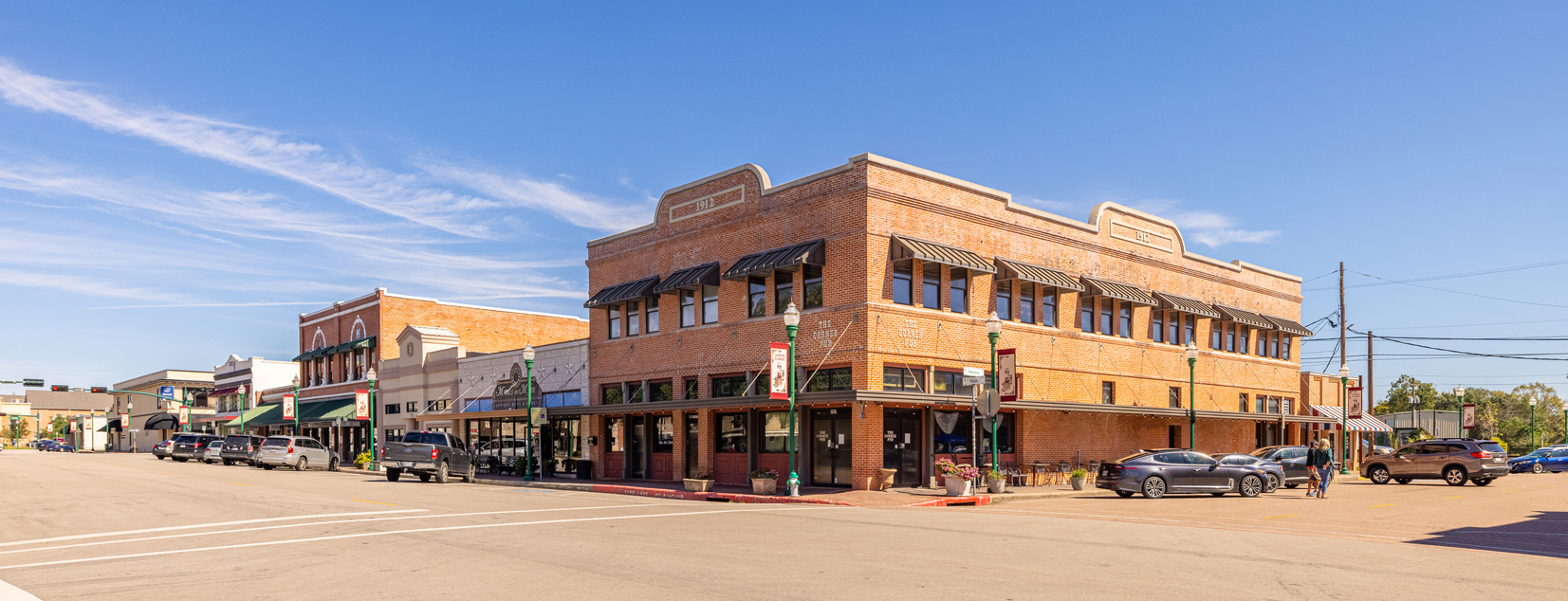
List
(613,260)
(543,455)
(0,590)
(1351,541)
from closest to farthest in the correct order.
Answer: (0,590), (1351,541), (613,260), (543,455)

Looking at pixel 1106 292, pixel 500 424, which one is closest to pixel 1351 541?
pixel 1106 292

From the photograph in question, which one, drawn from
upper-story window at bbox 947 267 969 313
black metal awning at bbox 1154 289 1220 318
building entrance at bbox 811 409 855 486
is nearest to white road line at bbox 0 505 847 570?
building entrance at bbox 811 409 855 486

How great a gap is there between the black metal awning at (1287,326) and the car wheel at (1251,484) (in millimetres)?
18276

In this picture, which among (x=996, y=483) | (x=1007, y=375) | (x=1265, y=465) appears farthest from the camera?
(x=1265, y=465)

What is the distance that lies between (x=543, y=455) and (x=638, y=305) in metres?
8.77

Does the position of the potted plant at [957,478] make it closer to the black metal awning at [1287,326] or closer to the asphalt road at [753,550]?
the asphalt road at [753,550]

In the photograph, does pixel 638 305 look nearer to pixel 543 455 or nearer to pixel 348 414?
pixel 543 455

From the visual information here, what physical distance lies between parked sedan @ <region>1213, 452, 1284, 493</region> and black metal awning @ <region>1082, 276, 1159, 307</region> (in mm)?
7062

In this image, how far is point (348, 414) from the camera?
56500mm

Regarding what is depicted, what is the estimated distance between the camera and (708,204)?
34.7 meters

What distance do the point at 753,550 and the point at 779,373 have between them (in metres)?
13.7

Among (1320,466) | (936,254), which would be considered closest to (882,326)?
(936,254)

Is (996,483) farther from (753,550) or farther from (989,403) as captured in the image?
(753,550)

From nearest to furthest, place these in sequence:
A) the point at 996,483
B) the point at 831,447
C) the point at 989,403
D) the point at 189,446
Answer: the point at 989,403 → the point at 996,483 → the point at 831,447 → the point at 189,446
